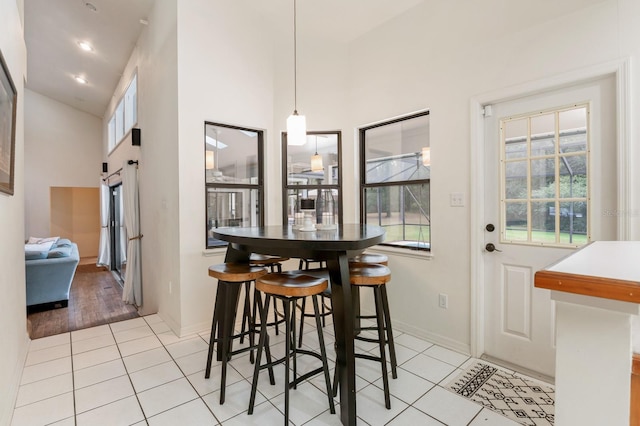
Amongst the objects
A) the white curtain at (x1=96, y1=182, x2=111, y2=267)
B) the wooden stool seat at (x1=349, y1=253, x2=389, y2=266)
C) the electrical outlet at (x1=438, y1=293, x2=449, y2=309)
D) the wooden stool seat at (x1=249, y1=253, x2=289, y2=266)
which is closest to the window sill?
the electrical outlet at (x1=438, y1=293, x2=449, y2=309)

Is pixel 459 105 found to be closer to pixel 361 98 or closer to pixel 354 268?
pixel 361 98

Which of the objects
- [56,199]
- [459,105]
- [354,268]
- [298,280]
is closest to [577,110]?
[459,105]

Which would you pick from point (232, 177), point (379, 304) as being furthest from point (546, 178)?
point (232, 177)

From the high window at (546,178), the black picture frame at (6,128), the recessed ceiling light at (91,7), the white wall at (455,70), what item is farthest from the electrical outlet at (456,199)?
the recessed ceiling light at (91,7)

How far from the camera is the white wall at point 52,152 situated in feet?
23.8

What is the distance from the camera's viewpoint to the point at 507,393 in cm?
204

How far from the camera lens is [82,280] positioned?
19.0ft

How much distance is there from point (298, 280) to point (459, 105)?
6.68ft

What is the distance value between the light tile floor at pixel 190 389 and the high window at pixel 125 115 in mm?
3274

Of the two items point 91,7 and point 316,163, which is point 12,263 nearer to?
point 316,163

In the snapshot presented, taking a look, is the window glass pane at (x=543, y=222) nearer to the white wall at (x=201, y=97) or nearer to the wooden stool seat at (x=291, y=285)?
the wooden stool seat at (x=291, y=285)

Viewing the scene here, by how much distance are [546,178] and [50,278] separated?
5.60m

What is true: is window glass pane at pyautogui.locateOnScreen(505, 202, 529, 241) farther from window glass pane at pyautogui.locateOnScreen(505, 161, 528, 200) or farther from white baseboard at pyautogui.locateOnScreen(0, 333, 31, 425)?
white baseboard at pyautogui.locateOnScreen(0, 333, 31, 425)

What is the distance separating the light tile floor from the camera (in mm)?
1814
